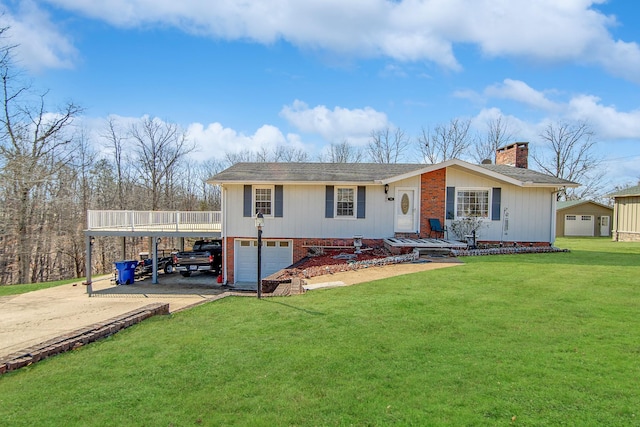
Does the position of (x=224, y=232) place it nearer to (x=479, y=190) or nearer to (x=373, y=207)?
(x=373, y=207)

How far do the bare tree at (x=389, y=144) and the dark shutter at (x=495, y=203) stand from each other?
1947 cm

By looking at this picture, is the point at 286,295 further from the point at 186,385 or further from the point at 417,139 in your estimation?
the point at 417,139

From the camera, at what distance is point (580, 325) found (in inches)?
200

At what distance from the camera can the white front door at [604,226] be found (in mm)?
29625

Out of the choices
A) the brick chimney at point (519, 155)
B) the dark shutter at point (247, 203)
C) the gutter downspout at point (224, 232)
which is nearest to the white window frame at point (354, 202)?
the dark shutter at point (247, 203)

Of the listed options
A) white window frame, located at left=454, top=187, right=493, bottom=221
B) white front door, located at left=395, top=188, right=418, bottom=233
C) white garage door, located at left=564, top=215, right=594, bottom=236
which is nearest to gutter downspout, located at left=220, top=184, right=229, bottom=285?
white front door, located at left=395, top=188, right=418, bottom=233

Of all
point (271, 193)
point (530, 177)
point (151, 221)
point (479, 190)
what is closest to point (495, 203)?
point (479, 190)

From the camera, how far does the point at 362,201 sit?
14367mm

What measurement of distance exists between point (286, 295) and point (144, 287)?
10118 mm

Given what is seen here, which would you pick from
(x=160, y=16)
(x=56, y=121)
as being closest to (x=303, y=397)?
(x=160, y=16)

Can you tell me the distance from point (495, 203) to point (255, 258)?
1017cm

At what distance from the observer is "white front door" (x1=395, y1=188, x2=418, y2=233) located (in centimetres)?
1437

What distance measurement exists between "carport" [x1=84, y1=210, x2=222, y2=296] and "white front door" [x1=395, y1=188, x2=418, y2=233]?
7606 millimetres

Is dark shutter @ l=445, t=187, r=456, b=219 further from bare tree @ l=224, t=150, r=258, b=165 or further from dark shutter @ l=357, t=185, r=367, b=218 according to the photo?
bare tree @ l=224, t=150, r=258, b=165
